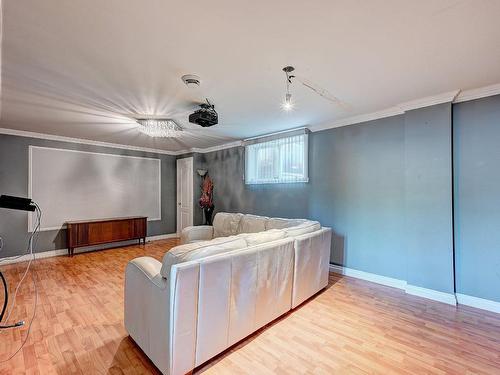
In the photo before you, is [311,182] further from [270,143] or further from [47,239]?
[47,239]

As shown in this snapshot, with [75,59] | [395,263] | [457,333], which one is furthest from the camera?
[395,263]

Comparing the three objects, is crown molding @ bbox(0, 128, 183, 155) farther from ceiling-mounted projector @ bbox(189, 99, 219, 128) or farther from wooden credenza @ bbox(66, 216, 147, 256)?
ceiling-mounted projector @ bbox(189, 99, 219, 128)

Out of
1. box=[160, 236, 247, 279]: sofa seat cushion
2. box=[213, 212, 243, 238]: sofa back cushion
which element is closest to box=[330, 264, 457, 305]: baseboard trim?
box=[213, 212, 243, 238]: sofa back cushion

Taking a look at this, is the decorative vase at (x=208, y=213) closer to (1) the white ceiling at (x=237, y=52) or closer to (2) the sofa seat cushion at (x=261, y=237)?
(1) the white ceiling at (x=237, y=52)

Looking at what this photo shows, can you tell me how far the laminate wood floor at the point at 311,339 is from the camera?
1.77 meters

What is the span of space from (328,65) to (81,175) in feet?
17.4

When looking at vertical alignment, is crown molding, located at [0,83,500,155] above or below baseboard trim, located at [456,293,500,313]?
above

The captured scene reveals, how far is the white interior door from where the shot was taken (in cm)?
→ 618

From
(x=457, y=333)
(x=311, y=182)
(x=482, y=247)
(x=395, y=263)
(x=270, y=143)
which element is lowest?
(x=457, y=333)

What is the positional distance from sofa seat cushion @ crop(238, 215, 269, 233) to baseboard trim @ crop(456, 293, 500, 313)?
2.57 metres

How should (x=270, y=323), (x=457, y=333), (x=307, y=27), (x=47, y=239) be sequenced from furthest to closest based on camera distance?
(x=47, y=239) → (x=270, y=323) → (x=457, y=333) → (x=307, y=27)

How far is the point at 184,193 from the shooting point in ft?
21.0

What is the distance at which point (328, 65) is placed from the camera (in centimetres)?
216

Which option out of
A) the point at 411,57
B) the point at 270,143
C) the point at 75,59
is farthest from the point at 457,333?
the point at 75,59
